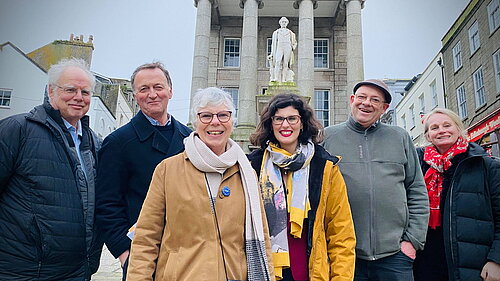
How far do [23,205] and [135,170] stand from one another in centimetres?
73

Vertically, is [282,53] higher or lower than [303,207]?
higher

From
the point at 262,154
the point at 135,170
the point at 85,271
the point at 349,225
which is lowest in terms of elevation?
the point at 85,271

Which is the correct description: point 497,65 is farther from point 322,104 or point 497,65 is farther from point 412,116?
point 412,116

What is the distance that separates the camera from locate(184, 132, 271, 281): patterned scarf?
1849 mm

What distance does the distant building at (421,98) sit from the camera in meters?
20.1

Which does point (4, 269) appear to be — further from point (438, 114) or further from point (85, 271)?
point (438, 114)

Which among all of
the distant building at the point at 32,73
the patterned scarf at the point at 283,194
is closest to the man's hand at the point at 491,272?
the patterned scarf at the point at 283,194

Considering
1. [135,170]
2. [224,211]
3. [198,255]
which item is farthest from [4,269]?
[224,211]

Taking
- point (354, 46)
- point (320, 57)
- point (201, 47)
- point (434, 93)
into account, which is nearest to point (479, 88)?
point (434, 93)

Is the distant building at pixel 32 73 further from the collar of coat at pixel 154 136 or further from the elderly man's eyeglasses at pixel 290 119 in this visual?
the elderly man's eyeglasses at pixel 290 119

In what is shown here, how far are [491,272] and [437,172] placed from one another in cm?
89

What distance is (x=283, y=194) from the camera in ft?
7.50

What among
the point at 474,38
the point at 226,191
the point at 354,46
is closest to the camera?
the point at 226,191

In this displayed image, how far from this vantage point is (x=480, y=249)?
2.82 m
